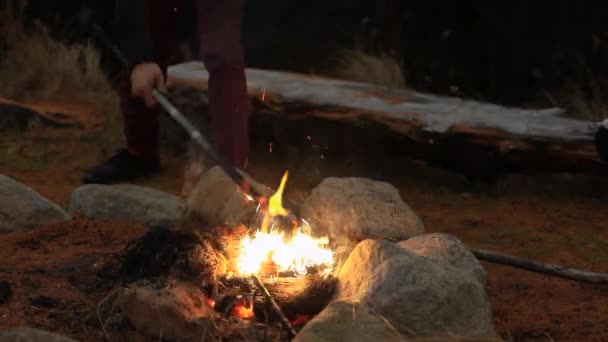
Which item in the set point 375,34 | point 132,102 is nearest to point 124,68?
point 132,102

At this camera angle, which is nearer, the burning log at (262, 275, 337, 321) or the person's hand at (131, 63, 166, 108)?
the burning log at (262, 275, 337, 321)

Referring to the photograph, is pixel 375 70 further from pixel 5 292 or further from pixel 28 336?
pixel 28 336

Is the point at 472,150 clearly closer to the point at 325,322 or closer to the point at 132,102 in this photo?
the point at 132,102

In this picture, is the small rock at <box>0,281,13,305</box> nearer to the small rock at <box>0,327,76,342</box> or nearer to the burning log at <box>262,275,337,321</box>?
the small rock at <box>0,327,76,342</box>

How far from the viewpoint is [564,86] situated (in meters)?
7.70

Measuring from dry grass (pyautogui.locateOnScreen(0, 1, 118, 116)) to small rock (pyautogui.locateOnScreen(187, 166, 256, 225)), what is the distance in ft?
11.6

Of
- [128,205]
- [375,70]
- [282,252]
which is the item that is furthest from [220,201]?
[375,70]

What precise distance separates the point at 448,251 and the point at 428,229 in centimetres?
132

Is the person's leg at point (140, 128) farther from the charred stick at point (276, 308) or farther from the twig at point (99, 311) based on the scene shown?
the charred stick at point (276, 308)

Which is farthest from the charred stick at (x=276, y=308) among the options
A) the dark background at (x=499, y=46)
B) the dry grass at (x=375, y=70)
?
the dark background at (x=499, y=46)

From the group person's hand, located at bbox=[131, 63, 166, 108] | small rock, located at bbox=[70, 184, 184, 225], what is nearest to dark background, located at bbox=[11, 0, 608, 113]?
person's hand, located at bbox=[131, 63, 166, 108]

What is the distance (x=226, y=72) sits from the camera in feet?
14.2

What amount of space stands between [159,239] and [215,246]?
0.23 m

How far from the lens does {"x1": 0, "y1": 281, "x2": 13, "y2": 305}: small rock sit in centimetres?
292
